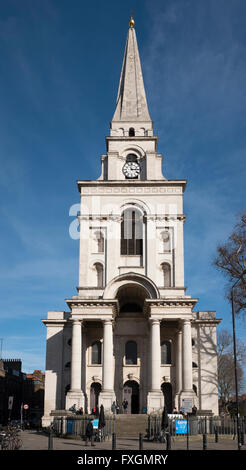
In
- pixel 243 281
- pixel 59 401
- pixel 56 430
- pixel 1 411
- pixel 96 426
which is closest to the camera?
pixel 96 426

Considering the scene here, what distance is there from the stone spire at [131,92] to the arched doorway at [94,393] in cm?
2883

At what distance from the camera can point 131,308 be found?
49.5 m

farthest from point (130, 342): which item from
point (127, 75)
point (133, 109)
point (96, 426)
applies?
point (127, 75)

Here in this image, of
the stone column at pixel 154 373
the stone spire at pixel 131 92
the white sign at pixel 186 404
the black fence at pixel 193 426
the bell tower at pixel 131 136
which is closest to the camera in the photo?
the white sign at pixel 186 404

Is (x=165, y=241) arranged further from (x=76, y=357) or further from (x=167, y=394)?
(x=167, y=394)

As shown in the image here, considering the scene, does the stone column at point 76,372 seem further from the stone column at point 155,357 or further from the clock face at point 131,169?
the clock face at point 131,169

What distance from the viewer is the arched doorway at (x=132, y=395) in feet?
152

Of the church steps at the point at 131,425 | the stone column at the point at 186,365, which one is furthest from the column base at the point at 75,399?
the stone column at the point at 186,365

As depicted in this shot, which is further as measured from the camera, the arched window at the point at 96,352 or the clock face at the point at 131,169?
the clock face at the point at 131,169

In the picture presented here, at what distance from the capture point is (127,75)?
58938 mm
